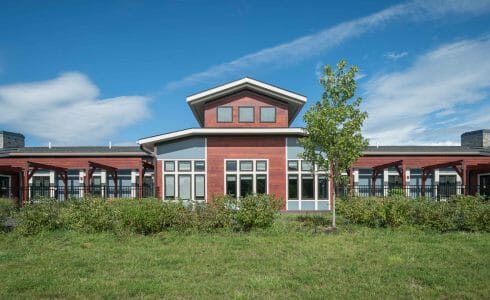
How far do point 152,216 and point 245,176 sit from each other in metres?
10.9

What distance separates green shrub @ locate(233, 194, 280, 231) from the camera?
13.1 meters

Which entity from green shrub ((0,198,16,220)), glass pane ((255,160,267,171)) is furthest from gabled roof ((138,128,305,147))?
green shrub ((0,198,16,220))

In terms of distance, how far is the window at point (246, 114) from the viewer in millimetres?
23969

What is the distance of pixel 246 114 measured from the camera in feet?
78.8

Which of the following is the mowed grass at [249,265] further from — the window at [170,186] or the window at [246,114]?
the window at [246,114]

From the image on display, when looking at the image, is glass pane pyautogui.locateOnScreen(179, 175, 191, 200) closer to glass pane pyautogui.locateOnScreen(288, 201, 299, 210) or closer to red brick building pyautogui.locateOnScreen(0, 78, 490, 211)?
red brick building pyautogui.locateOnScreen(0, 78, 490, 211)

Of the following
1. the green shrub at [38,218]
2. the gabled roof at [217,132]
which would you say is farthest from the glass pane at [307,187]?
the green shrub at [38,218]

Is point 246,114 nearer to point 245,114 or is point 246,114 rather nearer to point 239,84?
point 245,114

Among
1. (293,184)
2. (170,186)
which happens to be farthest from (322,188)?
(170,186)

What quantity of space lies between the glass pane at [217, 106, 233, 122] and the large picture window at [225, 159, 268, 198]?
104 inches

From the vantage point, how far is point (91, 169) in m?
27.9

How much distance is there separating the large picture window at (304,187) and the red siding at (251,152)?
0.49 meters

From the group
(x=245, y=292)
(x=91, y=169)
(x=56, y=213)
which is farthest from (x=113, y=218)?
(x=91, y=169)

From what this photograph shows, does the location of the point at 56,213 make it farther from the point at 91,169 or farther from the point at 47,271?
the point at 91,169
